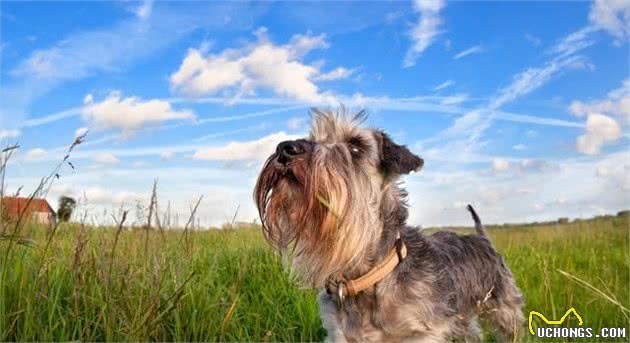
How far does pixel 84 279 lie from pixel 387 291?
3079 millimetres

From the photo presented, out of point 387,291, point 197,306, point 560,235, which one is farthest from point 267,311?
point 560,235

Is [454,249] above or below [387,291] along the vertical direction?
above

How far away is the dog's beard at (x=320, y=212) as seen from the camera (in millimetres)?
4938

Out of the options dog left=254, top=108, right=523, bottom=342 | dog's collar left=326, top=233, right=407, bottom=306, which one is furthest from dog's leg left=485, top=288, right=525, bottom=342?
dog's collar left=326, top=233, right=407, bottom=306

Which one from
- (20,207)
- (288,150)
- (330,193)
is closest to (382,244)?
(330,193)

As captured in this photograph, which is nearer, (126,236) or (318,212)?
(318,212)

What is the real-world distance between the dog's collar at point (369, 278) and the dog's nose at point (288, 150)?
1.24 metres

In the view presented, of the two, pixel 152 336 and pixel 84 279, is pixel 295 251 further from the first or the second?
pixel 84 279

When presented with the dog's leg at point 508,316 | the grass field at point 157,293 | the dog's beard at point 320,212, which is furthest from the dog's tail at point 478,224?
the dog's beard at point 320,212

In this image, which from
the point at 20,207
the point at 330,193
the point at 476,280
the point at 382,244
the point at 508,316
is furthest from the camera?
the point at 508,316

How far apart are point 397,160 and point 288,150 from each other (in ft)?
3.81

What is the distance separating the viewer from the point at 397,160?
5.48 metres

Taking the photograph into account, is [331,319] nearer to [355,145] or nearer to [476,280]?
[355,145]

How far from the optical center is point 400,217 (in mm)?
5629
